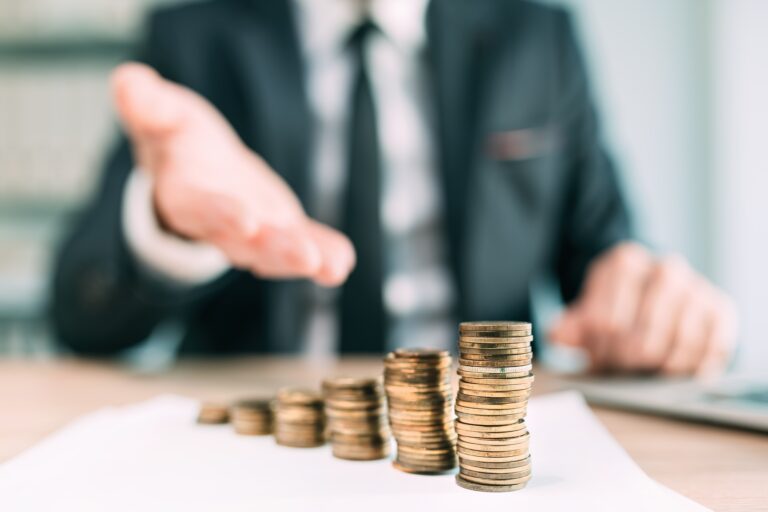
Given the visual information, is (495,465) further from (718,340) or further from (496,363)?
(718,340)

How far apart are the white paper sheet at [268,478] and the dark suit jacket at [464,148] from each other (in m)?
0.84

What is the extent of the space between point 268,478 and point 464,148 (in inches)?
47.1

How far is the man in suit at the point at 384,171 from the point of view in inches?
56.1

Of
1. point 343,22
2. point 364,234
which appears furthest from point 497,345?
point 343,22

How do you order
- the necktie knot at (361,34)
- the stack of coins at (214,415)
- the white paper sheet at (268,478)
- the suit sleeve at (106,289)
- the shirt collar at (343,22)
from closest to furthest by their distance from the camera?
the white paper sheet at (268,478), the stack of coins at (214,415), the suit sleeve at (106,289), the necktie knot at (361,34), the shirt collar at (343,22)

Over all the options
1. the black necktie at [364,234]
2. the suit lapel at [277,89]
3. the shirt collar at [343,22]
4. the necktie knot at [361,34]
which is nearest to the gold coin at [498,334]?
the black necktie at [364,234]

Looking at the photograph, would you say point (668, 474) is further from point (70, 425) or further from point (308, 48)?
point (308, 48)

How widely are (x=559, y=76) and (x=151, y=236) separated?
45.1 inches

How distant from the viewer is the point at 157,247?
1.09 meters

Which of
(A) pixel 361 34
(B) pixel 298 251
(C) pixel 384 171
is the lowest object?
(B) pixel 298 251

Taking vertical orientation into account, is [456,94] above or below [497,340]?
above

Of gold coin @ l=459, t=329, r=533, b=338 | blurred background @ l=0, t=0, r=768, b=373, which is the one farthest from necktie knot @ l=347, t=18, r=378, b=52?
blurred background @ l=0, t=0, r=768, b=373

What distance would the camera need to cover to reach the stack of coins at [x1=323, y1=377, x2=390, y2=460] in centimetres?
55

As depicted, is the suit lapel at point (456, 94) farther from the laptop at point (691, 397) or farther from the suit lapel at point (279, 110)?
the laptop at point (691, 397)
